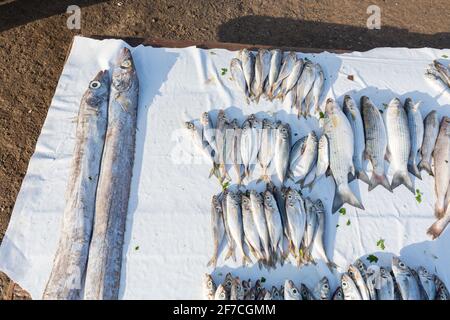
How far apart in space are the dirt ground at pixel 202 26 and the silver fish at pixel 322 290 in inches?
149

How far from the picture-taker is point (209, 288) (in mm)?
3359

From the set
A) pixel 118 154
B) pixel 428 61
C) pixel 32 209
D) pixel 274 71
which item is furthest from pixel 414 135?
pixel 32 209

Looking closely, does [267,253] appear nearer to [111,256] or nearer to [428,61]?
[111,256]

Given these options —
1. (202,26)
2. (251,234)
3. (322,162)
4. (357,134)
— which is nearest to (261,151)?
(322,162)

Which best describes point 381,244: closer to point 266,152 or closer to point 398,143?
point 398,143

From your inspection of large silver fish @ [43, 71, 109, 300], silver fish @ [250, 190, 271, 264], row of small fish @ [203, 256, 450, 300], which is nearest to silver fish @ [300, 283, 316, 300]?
row of small fish @ [203, 256, 450, 300]

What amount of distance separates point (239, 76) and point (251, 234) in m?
1.87

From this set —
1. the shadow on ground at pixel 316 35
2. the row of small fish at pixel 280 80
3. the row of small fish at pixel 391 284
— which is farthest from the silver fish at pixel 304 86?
the row of small fish at pixel 391 284

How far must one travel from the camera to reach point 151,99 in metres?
4.25

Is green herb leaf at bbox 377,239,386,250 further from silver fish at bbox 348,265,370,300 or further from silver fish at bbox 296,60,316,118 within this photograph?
silver fish at bbox 296,60,316,118

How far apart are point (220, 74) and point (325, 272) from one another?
2.51 meters

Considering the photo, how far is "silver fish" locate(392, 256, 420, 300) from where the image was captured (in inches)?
132

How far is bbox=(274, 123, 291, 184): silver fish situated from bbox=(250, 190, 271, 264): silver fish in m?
0.38
